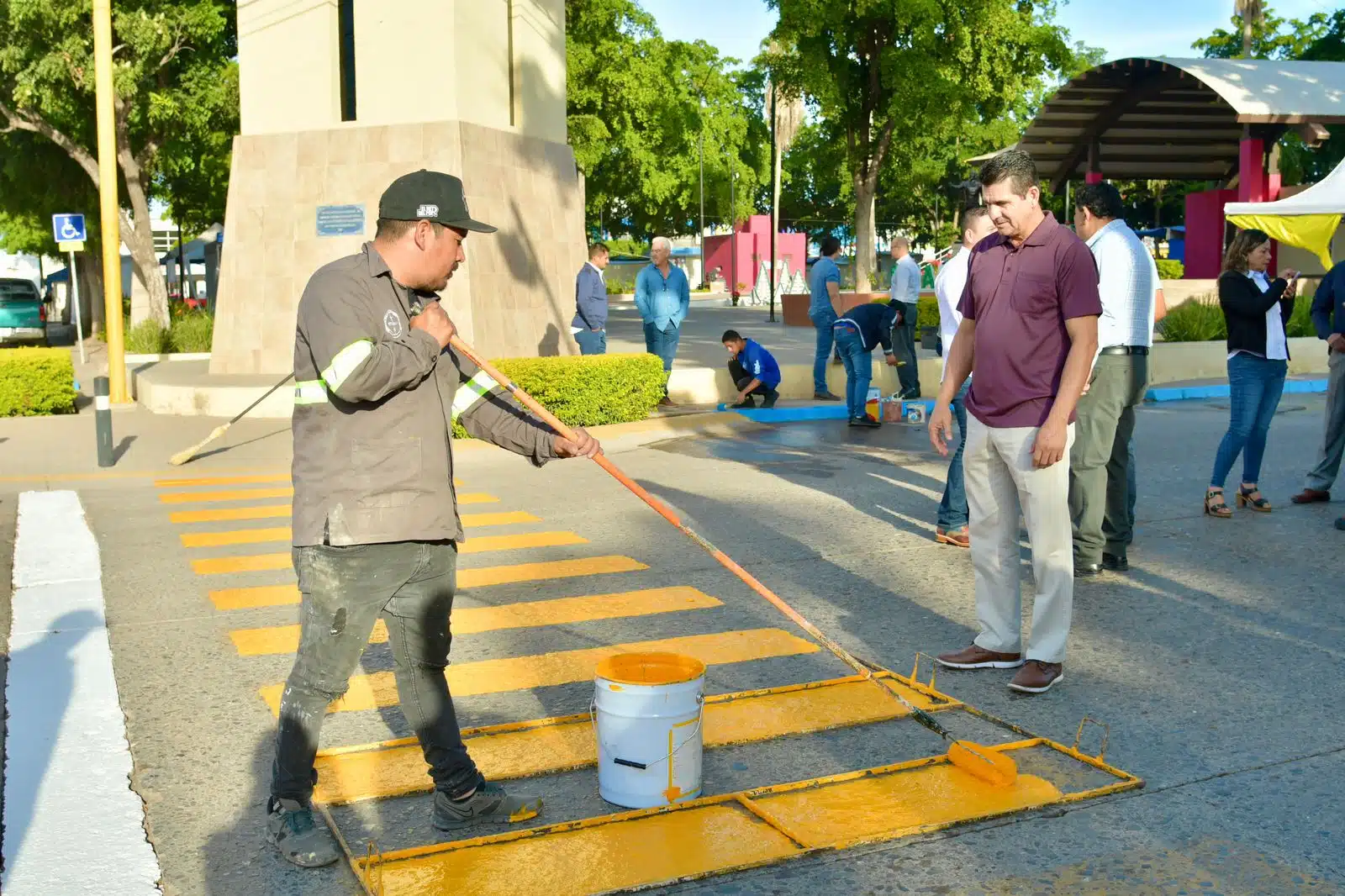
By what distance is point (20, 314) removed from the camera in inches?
1487

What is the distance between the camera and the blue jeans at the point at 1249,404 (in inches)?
360

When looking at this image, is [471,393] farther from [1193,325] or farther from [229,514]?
[1193,325]

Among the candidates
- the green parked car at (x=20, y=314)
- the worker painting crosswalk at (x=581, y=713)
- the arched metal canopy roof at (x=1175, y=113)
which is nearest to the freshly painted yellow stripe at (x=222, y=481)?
the worker painting crosswalk at (x=581, y=713)

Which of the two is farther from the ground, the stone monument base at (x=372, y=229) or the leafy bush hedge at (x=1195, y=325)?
the stone monument base at (x=372, y=229)

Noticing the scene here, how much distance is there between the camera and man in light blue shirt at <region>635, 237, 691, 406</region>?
629 inches

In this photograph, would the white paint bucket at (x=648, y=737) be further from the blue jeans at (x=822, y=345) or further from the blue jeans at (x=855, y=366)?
the blue jeans at (x=822, y=345)

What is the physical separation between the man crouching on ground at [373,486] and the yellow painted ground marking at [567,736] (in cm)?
54

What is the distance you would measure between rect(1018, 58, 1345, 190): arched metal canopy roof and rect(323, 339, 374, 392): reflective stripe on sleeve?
25.7 m

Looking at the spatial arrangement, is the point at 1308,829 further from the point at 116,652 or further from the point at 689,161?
the point at 689,161

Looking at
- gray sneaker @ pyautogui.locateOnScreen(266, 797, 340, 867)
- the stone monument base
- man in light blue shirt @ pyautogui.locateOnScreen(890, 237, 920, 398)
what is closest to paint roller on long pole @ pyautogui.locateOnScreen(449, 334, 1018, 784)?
gray sneaker @ pyautogui.locateOnScreen(266, 797, 340, 867)

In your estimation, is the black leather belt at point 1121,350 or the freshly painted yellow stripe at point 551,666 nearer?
the freshly painted yellow stripe at point 551,666

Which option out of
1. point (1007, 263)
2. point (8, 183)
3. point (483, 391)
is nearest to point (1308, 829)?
point (1007, 263)

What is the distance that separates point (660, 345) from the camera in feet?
53.9

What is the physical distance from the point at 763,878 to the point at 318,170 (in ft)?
50.7
